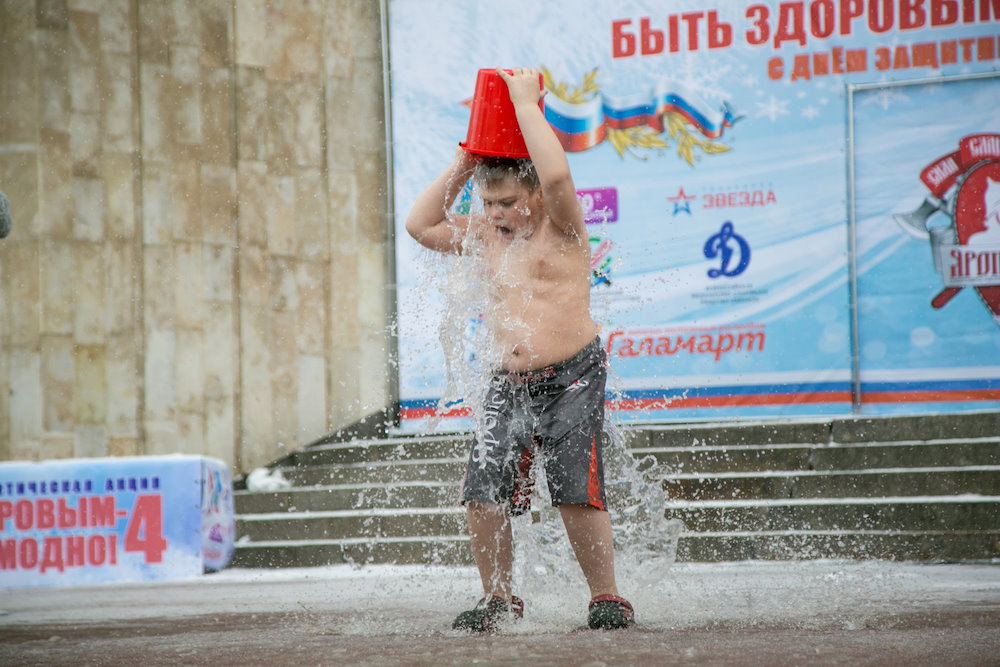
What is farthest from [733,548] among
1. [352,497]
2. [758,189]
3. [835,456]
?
[758,189]

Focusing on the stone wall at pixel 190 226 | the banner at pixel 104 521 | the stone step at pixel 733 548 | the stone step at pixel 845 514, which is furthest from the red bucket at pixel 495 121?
the stone wall at pixel 190 226

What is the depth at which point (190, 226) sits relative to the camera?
917 centimetres

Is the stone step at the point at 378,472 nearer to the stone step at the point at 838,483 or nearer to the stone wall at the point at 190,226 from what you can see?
the stone wall at the point at 190,226

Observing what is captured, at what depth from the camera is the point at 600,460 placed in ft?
11.4

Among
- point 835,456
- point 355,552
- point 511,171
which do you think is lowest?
point 355,552

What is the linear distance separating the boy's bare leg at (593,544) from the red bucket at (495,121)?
111 centimetres

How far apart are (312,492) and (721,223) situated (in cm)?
374

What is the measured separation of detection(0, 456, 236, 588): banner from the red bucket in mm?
3710

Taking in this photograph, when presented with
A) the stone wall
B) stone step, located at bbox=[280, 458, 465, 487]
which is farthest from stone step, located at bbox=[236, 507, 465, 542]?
the stone wall

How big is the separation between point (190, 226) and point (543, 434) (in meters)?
6.33

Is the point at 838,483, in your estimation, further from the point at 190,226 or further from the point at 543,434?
the point at 190,226

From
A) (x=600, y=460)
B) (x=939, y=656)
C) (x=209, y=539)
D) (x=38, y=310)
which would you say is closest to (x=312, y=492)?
(x=209, y=539)

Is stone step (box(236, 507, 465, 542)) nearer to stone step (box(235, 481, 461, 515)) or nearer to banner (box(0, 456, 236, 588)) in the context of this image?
stone step (box(235, 481, 461, 515))

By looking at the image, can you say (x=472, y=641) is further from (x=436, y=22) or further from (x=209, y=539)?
(x=436, y=22)
